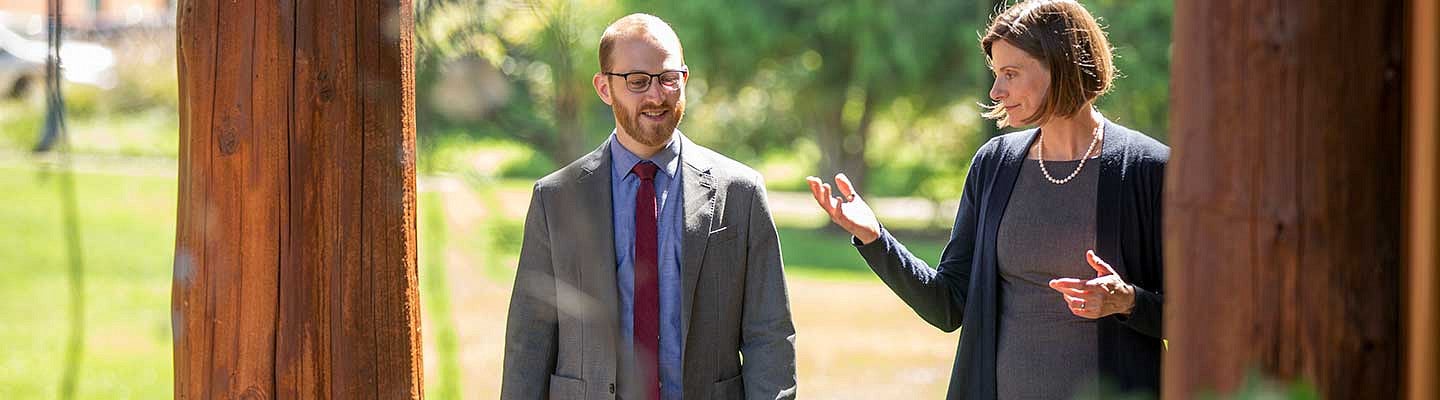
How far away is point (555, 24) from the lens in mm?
3115

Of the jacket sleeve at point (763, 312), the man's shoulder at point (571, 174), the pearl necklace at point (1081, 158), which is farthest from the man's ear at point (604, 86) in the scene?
the pearl necklace at point (1081, 158)

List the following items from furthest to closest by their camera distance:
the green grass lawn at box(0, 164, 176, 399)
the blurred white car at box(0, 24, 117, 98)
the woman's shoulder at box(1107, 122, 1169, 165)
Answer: the blurred white car at box(0, 24, 117, 98)
the green grass lawn at box(0, 164, 176, 399)
the woman's shoulder at box(1107, 122, 1169, 165)

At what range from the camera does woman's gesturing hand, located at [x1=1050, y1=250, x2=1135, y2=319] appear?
8.48 ft

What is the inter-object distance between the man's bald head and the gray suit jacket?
18 centimetres

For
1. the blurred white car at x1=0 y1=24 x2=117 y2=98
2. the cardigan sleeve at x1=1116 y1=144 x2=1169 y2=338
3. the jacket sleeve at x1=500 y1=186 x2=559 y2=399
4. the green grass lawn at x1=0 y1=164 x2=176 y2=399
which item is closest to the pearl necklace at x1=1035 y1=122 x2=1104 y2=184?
the cardigan sleeve at x1=1116 y1=144 x2=1169 y2=338

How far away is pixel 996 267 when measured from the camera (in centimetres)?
295

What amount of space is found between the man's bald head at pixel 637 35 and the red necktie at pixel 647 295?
278 mm

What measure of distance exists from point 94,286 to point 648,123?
14580mm

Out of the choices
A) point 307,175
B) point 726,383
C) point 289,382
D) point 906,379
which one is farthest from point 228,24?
point 906,379

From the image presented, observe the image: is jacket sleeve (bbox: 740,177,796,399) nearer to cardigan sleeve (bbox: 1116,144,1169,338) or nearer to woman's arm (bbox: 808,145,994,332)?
woman's arm (bbox: 808,145,994,332)

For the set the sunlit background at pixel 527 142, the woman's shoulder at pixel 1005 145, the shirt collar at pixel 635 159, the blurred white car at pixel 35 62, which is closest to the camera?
the shirt collar at pixel 635 159

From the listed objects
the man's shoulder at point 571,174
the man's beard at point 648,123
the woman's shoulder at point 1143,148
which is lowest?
the man's shoulder at point 571,174

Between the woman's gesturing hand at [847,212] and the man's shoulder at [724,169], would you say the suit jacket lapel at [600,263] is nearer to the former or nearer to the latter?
the man's shoulder at [724,169]

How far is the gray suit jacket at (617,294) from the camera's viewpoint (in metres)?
2.87
